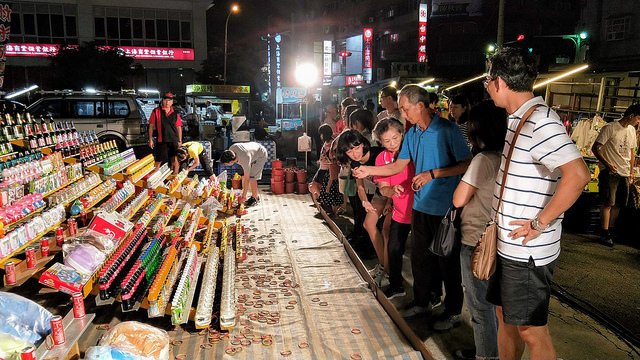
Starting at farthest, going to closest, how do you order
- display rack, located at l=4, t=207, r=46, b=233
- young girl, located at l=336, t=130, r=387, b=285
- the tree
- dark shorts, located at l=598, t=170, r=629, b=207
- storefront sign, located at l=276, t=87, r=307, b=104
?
1. the tree
2. storefront sign, located at l=276, t=87, r=307, b=104
3. dark shorts, located at l=598, t=170, r=629, b=207
4. young girl, located at l=336, t=130, r=387, b=285
5. display rack, located at l=4, t=207, r=46, b=233

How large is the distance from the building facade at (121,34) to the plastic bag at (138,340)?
30.3 metres

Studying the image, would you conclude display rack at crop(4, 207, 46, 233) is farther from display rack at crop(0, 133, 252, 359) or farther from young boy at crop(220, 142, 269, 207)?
young boy at crop(220, 142, 269, 207)

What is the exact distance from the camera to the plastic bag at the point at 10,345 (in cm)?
227

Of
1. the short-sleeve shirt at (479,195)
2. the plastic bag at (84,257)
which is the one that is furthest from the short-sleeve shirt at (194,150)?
the short-sleeve shirt at (479,195)

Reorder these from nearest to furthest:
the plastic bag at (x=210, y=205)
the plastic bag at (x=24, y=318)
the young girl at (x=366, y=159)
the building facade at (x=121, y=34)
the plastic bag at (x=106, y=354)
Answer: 1. the plastic bag at (x=106, y=354)
2. the plastic bag at (x=24, y=318)
3. the young girl at (x=366, y=159)
4. the plastic bag at (x=210, y=205)
5. the building facade at (x=121, y=34)

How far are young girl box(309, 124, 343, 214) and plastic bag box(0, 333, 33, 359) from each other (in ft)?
15.7

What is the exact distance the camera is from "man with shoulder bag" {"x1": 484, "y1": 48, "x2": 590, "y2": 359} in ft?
7.04

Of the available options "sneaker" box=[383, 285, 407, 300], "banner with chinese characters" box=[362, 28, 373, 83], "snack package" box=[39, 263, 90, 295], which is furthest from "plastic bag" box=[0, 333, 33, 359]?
"banner with chinese characters" box=[362, 28, 373, 83]

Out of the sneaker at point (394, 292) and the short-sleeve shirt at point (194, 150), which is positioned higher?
the short-sleeve shirt at point (194, 150)

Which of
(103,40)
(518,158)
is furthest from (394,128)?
(103,40)

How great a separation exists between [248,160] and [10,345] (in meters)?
5.42

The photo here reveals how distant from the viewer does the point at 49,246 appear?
4.02 meters

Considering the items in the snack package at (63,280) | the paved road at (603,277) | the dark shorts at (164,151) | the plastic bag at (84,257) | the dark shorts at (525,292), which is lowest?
the paved road at (603,277)

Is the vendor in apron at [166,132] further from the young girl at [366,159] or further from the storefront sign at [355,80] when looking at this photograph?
the storefront sign at [355,80]
